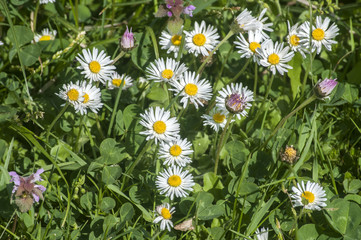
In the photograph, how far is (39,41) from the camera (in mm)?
3008

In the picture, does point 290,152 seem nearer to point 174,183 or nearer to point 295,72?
point 174,183

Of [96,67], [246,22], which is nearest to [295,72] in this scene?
[246,22]

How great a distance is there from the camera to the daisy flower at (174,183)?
7.51 feet

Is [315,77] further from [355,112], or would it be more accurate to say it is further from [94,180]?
[94,180]

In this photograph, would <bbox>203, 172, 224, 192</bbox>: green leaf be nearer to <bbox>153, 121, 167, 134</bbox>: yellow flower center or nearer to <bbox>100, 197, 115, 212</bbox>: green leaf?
<bbox>153, 121, 167, 134</bbox>: yellow flower center

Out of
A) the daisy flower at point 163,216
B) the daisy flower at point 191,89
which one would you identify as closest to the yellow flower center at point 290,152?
the daisy flower at point 191,89

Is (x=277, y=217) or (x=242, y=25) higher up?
(x=242, y=25)

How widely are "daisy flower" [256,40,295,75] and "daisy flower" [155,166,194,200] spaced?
79cm

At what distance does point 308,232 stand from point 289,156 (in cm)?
38

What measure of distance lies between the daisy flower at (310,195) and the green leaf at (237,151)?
0.34 meters

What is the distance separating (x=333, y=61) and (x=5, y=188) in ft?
7.27

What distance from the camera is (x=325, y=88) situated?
2.30 metres

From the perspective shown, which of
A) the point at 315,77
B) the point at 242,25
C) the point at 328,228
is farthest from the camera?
the point at 315,77

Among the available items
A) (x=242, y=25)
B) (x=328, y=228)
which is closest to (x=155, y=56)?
(x=242, y=25)
